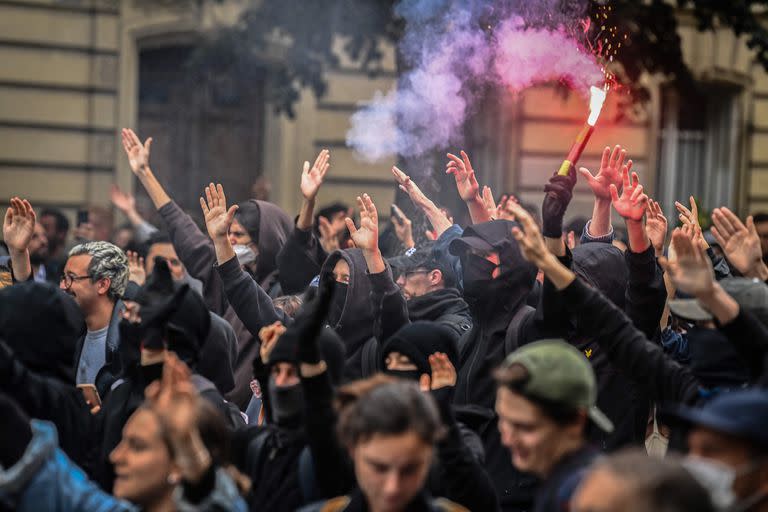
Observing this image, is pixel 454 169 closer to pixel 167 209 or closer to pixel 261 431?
pixel 167 209

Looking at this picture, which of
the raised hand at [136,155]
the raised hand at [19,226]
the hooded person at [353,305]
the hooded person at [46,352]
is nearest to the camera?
the hooded person at [46,352]

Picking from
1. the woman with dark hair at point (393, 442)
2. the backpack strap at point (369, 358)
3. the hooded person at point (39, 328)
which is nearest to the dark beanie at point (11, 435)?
the hooded person at point (39, 328)

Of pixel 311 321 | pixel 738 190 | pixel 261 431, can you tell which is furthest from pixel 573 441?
pixel 738 190

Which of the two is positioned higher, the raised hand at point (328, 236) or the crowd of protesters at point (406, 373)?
the raised hand at point (328, 236)

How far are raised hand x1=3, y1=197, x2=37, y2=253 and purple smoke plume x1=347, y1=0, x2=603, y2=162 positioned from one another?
3.02 m

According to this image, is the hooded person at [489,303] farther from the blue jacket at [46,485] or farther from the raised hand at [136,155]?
the raised hand at [136,155]

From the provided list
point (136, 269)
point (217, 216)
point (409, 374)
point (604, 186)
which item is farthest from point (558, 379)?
point (136, 269)

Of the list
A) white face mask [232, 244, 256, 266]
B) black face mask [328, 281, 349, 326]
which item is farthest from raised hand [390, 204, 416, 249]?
black face mask [328, 281, 349, 326]

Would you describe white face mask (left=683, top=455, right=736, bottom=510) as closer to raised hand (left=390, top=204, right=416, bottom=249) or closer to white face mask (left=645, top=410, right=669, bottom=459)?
white face mask (left=645, top=410, right=669, bottom=459)

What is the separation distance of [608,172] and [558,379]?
2445mm

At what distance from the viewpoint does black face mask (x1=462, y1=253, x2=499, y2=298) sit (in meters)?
5.94

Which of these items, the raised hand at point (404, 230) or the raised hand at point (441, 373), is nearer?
the raised hand at point (441, 373)

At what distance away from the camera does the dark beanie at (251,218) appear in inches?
318

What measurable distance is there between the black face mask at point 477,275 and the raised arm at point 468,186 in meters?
1.20
